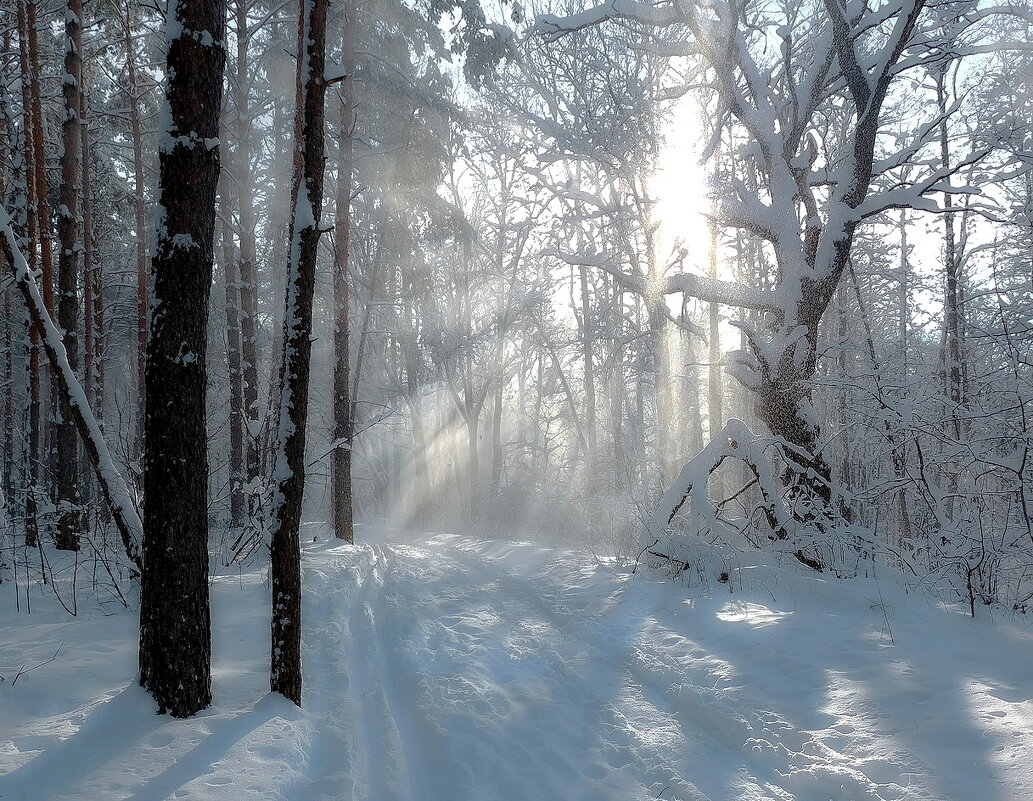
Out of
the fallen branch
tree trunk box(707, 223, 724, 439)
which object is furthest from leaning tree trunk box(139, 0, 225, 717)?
tree trunk box(707, 223, 724, 439)

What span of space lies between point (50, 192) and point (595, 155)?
15032mm

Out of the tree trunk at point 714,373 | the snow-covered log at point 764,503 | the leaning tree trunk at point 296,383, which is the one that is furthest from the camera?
the tree trunk at point 714,373

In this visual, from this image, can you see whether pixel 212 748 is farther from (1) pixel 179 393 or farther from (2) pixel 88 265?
(2) pixel 88 265

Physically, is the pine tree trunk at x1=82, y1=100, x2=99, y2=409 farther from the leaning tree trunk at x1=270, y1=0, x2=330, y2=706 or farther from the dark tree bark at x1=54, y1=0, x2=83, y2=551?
the leaning tree trunk at x1=270, y1=0, x2=330, y2=706

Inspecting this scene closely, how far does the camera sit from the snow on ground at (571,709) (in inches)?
126

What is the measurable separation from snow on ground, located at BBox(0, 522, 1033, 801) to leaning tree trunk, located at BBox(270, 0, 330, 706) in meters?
0.45

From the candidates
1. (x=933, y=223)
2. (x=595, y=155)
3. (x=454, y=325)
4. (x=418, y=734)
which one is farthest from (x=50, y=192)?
(x=933, y=223)

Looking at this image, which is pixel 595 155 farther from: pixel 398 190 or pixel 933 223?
pixel 933 223

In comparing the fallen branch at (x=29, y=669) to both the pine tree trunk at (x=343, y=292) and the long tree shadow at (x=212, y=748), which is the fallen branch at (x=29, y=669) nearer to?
the long tree shadow at (x=212, y=748)

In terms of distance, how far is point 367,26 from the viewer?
51.2 feet

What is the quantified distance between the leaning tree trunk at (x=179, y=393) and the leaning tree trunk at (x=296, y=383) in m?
0.52

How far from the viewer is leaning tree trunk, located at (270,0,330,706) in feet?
14.4

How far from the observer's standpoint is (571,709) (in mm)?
4324

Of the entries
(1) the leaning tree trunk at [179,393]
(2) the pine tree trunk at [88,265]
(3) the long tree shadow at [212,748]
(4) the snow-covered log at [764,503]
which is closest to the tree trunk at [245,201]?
(2) the pine tree trunk at [88,265]
